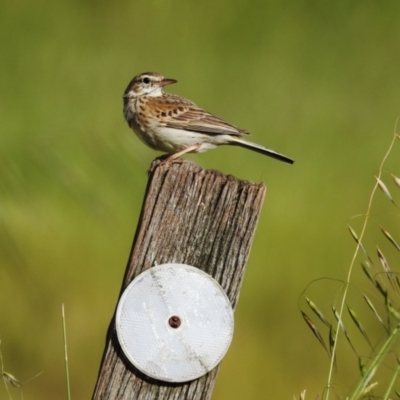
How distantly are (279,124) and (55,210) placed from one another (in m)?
1.99

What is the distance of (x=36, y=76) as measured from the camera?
22.2 ft

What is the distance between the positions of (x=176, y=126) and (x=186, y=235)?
9.73 feet

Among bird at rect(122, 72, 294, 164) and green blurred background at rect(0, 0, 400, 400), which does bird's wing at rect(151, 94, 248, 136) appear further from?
green blurred background at rect(0, 0, 400, 400)

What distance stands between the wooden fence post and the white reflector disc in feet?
0.12

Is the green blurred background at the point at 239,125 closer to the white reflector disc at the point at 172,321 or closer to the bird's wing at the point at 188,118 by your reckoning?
the bird's wing at the point at 188,118

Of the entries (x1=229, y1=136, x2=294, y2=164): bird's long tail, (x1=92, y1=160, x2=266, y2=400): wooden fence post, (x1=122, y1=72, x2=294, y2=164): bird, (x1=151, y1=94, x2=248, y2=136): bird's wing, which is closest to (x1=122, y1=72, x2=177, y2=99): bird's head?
(x1=122, y1=72, x2=294, y2=164): bird

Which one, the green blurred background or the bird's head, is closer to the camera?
the green blurred background

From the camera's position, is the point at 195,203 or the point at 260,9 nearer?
the point at 195,203

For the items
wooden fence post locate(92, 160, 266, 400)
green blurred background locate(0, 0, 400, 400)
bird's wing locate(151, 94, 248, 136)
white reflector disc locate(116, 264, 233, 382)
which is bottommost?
green blurred background locate(0, 0, 400, 400)

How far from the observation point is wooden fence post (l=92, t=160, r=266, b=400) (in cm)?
292

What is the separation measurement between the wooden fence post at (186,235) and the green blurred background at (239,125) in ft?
5.63

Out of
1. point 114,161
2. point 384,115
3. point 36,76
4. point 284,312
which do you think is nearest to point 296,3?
point 384,115

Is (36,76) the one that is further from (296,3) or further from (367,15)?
(367,15)

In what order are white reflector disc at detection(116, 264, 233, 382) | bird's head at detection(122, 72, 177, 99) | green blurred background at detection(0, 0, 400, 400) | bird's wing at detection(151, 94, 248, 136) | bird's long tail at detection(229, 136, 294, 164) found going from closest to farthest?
white reflector disc at detection(116, 264, 233, 382) → bird's long tail at detection(229, 136, 294, 164) → bird's wing at detection(151, 94, 248, 136) → green blurred background at detection(0, 0, 400, 400) → bird's head at detection(122, 72, 177, 99)
